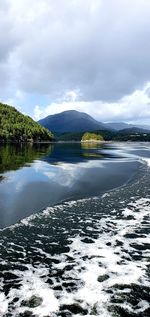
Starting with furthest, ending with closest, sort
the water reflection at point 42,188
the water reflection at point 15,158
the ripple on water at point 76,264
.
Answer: the water reflection at point 15,158, the water reflection at point 42,188, the ripple on water at point 76,264

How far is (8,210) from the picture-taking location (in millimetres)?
27469

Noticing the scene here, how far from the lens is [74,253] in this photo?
1934 cm

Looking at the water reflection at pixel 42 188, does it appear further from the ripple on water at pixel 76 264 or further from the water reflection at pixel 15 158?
the water reflection at pixel 15 158

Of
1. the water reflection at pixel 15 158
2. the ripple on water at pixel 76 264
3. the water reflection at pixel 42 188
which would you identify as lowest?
the ripple on water at pixel 76 264

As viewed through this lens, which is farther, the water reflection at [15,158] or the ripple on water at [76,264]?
the water reflection at [15,158]

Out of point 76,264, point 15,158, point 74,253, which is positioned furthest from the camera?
point 15,158

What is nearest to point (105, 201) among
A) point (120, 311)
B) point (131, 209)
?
point (131, 209)

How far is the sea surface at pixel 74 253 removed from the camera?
14.1 meters

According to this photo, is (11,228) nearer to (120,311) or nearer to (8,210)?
(8,210)

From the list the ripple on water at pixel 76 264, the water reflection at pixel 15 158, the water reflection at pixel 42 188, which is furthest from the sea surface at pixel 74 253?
the water reflection at pixel 15 158

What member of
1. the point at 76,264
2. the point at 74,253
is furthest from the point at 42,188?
the point at 76,264

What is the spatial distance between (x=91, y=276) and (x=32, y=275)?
3122 mm

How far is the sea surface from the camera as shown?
1406 centimetres

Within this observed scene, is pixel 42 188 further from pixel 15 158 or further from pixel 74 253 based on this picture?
pixel 15 158
